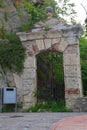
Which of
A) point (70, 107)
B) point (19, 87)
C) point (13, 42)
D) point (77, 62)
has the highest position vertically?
point (13, 42)

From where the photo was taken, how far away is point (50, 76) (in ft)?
41.5

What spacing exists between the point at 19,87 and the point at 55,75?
1.69 m

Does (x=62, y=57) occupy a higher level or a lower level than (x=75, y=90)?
higher

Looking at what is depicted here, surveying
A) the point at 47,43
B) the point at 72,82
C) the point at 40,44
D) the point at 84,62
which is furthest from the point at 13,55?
the point at 84,62

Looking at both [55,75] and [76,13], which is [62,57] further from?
[76,13]

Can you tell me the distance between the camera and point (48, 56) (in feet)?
42.3

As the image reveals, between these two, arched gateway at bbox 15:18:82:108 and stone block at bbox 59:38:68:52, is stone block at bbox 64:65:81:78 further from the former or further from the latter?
stone block at bbox 59:38:68:52

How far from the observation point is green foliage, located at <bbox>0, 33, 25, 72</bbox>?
39.7 feet

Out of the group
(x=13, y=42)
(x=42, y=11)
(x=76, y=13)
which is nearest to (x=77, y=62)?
(x=13, y=42)

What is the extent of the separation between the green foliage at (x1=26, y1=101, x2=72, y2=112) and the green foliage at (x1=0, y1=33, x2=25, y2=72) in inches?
67.1

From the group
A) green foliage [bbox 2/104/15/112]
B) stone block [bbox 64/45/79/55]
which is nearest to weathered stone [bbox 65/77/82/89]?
stone block [bbox 64/45/79/55]

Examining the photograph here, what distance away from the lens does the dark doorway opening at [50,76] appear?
39.8ft

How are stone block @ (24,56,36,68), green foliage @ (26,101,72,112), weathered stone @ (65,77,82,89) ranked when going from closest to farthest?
green foliage @ (26,101,72,112)
weathered stone @ (65,77,82,89)
stone block @ (24,56,36,68)

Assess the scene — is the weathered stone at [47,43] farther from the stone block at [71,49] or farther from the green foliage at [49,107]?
the green foliage at [49,107]
